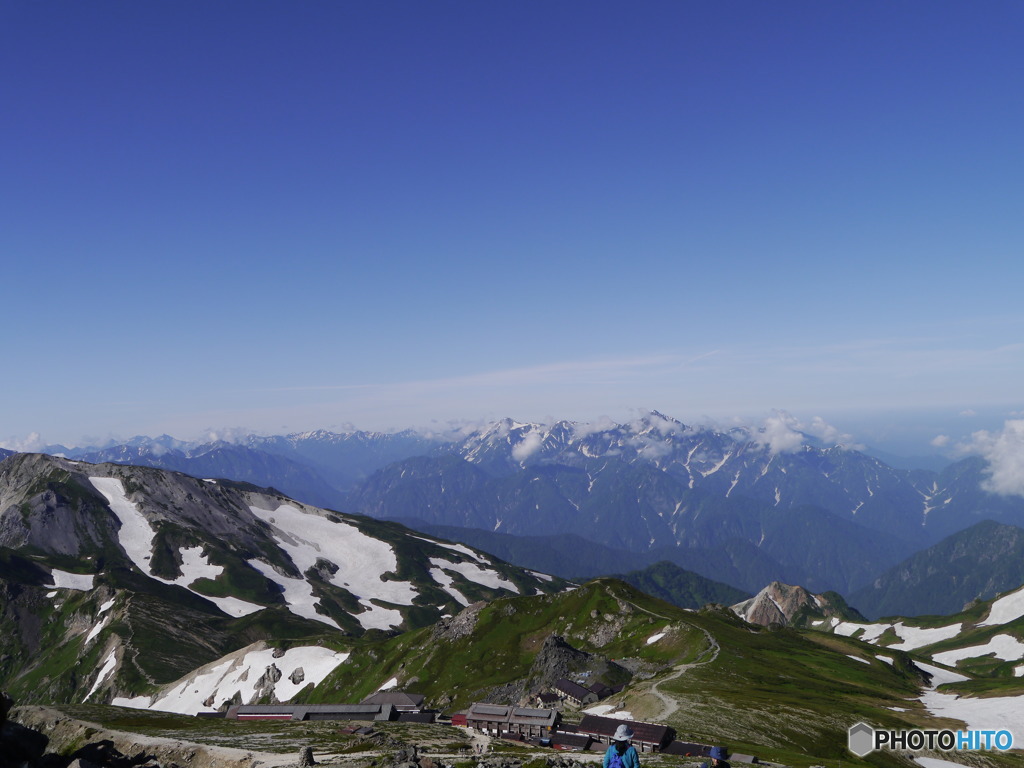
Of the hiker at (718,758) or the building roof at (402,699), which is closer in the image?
the hiker at (718,758)

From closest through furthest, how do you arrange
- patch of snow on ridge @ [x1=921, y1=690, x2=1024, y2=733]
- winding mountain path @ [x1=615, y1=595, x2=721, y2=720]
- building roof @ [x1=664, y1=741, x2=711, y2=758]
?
building roof @ [x1=664, y1=741, x2=711, y2=758] < winding mountain path @ [x1=615, y1=595, x2=721, y2=720] < patch of snow on ridge @ [x1=921, y1=690, x2=1024, y2=733]


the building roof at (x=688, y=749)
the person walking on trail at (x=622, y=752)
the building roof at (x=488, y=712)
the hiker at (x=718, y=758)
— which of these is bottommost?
the building roof at (x=488, y=712)

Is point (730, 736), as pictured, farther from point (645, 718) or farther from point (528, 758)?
point (528, 758)

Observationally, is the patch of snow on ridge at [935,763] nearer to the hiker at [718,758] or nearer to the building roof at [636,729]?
the hiker at [718,758]

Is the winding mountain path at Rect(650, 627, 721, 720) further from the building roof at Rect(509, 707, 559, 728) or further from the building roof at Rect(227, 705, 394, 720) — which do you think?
the building roof at Rect(227, 705, 394, 720)

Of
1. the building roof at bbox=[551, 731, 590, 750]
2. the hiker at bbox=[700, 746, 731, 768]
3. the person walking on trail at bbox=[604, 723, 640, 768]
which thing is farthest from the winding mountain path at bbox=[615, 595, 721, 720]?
the person walking on trail at bbox=[604, 723, 640, 768]

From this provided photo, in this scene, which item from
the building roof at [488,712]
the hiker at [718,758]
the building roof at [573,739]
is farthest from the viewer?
the building roof at [488,712]

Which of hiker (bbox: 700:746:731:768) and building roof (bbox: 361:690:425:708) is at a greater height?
hiker (bbox: 700:746:731:768)

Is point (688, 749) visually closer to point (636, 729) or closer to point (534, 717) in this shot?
point (636, 729)

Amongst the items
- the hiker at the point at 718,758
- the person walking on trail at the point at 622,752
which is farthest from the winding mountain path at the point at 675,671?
the person walking on trail at the point at 622,752
